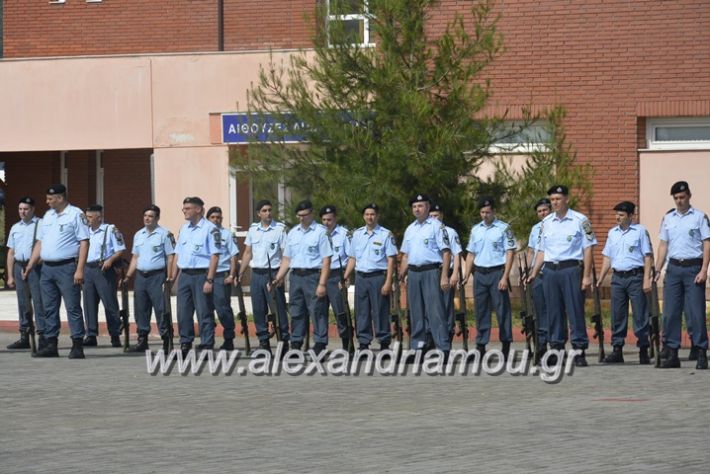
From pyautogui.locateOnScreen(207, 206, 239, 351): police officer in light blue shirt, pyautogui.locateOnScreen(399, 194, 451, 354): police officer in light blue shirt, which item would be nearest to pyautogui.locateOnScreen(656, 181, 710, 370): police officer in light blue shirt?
pyautogui.locateOnScreen(399, 194, 451, 354): police officer in light blue shirt

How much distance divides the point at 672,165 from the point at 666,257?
9.64m

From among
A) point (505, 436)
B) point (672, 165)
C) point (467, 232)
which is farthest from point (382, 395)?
point (672, 165)

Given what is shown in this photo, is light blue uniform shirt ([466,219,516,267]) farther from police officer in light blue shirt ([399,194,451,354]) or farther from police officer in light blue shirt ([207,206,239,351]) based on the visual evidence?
police officer in light blue shirt ([207,206,239,351])

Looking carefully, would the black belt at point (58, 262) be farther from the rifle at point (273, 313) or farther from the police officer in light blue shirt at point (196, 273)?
the rifle at point (273, 313)

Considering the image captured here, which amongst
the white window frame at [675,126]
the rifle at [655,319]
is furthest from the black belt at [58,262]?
the white window frame at [675,126]

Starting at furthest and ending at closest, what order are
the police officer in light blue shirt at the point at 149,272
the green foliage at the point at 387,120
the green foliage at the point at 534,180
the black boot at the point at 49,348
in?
the green foliage at the point at 534,180 → the green foliage at the point at 387,120 → the police officer in light blue shirt at the point at 149,272 → the black boot at the point at 49,348

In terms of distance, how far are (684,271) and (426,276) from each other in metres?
2.77

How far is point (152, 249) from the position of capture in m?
18.6

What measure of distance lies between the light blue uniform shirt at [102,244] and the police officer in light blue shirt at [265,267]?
1935 mm

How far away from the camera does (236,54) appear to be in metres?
28.1

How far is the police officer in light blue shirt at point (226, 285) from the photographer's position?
1862cm

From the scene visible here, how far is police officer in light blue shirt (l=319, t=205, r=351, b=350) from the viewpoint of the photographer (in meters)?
17.5

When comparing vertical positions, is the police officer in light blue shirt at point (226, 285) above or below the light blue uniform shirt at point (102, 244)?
below

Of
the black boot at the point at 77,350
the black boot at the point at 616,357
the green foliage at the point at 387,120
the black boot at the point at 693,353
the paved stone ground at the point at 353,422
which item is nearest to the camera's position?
the paved stone ground at the point at 353,422
